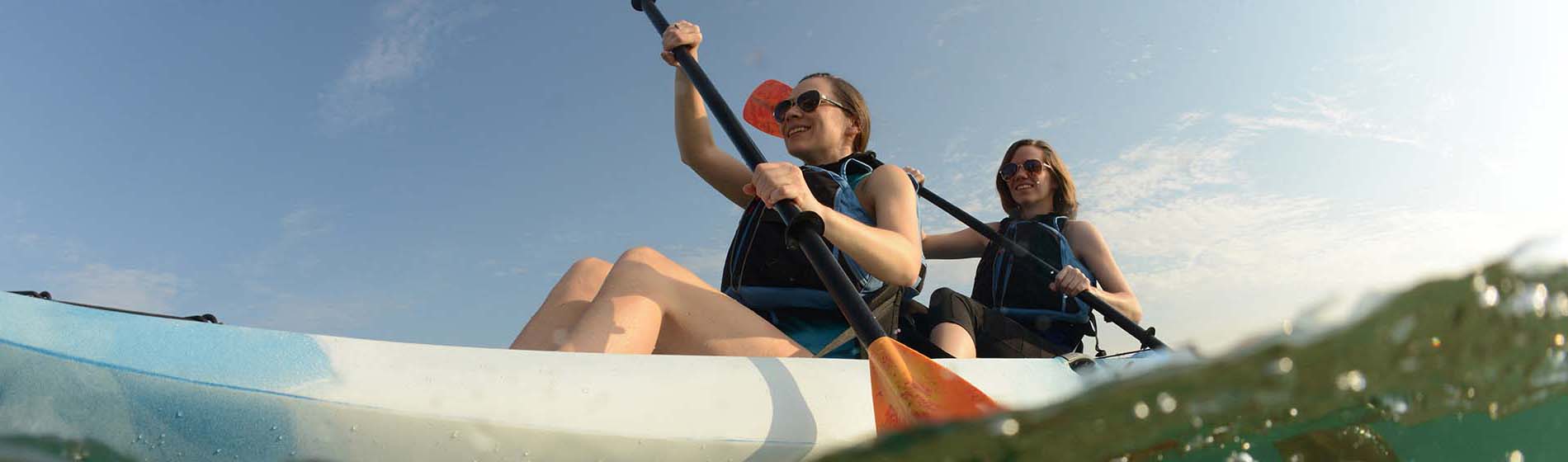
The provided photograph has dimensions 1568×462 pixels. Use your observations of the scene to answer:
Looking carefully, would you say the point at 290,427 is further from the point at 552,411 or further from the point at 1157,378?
the point at 1157,378

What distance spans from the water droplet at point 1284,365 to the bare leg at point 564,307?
4.05 feet

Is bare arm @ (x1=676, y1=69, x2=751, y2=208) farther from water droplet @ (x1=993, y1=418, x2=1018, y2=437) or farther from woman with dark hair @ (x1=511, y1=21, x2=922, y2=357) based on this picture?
water droplet @ (x1=993, y1=418, x2=1018, y2=437)

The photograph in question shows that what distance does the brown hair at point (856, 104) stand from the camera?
251 cm

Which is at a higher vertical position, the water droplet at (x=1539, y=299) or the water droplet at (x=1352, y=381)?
the water droplet at (x=1539, y=299)

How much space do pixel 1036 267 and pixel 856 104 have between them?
1644 mm

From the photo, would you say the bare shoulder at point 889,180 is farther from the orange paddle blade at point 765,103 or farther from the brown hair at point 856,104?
the orange paddle blade at point 765,103

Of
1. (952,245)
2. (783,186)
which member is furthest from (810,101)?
(952,245)

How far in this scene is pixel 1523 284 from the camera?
1.07 m

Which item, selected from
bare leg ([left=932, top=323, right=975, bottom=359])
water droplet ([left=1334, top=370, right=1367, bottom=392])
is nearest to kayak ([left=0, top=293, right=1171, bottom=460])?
water droplet ([left=1334, top=370, right=1367, bottom=392])

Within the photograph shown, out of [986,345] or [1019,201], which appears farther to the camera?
[1019,201]

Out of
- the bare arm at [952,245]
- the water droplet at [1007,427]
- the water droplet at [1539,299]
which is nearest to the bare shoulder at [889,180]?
the water droplet at [1007,427]

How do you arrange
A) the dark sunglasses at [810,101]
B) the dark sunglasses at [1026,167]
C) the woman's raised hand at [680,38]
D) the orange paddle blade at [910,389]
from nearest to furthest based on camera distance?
the orange paddle blade at [910,389]
the dark sunglasses at [810,101]
the woman's raised hand at [680,38]
the dark sunglasses at [1026,167]

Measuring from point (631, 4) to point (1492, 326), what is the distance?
10.8ft

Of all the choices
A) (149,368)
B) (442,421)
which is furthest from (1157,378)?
(149,368)
